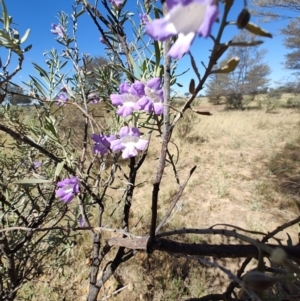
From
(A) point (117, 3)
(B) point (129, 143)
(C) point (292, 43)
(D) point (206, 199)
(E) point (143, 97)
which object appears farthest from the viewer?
(C) point (292, 43)

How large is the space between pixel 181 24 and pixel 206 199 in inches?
130

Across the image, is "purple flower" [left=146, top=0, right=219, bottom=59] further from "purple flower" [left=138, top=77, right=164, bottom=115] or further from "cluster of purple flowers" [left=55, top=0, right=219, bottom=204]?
"purple flower" [left=138, top=77, right=164, bottom=115]

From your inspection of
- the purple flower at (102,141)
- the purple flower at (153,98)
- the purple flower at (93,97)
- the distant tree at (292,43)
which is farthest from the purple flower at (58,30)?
the distant tree at (292,43)

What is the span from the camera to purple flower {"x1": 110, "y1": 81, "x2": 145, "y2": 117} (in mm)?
479

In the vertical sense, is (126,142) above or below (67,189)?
above

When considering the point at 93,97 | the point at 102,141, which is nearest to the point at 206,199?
the point at 93,97

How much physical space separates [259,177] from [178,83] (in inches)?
144

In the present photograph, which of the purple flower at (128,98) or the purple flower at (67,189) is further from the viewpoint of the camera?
the purple flower at (67,189)

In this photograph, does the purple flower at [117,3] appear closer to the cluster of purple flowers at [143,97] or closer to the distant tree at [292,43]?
the cluster of purple flowers at [143,97]

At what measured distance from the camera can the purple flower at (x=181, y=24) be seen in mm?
220

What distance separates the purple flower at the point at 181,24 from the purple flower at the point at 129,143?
0.34 meters

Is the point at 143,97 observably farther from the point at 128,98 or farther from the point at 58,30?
the point at 58,30

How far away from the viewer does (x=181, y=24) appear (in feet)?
0.75

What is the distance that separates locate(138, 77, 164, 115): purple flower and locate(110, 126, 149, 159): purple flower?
0.10m
